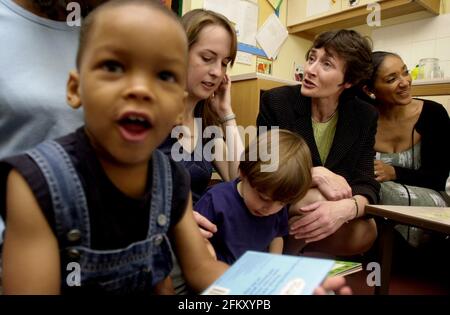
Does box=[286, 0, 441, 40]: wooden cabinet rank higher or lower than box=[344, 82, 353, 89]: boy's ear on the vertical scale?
higher

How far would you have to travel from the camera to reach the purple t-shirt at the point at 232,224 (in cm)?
97

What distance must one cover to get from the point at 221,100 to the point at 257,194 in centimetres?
49

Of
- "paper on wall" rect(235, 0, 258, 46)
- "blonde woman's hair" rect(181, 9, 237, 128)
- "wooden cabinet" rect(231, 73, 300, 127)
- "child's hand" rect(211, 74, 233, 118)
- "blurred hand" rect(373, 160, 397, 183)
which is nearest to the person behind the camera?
"blonde woman's hair" rect(181, 9, 237, 128)

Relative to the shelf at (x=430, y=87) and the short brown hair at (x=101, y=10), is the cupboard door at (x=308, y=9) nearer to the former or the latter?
the shelf at (x=430, y=87)

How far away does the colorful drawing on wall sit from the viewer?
3.40 meters

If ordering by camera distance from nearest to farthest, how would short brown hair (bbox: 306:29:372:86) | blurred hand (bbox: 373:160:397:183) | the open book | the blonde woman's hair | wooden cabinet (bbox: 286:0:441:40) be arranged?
the open book → the blonde woman's hair → short brown hair (bbox: 306:29:372:86) → blurred hand (bbox: 373:160:397:183) → wooden cabinet (bbox: 286:0:441:40)

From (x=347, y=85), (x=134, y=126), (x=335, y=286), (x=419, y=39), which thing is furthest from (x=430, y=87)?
(x=134, y=126)

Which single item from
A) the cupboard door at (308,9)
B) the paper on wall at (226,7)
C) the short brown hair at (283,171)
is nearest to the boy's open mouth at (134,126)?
the short brown hair at (283,171)

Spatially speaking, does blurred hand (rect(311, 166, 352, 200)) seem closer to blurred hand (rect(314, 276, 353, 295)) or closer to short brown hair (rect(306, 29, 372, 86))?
short brown hair (rect(306, 29, 372, 86))

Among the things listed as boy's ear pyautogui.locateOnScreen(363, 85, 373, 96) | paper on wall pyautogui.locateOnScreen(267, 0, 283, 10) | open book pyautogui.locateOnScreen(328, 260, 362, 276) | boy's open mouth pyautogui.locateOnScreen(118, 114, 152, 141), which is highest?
paper on wall pyautogui.locateOnScreen(267, 0, 283, 10)

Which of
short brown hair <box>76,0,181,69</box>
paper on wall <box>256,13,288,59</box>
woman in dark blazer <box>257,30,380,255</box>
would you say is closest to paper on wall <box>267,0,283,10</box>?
paper on wall <box>256,13,288,59</box>

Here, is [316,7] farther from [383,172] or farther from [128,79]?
[128,79]

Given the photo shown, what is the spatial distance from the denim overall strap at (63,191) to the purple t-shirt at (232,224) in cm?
52

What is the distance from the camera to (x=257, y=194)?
96 centimetres
